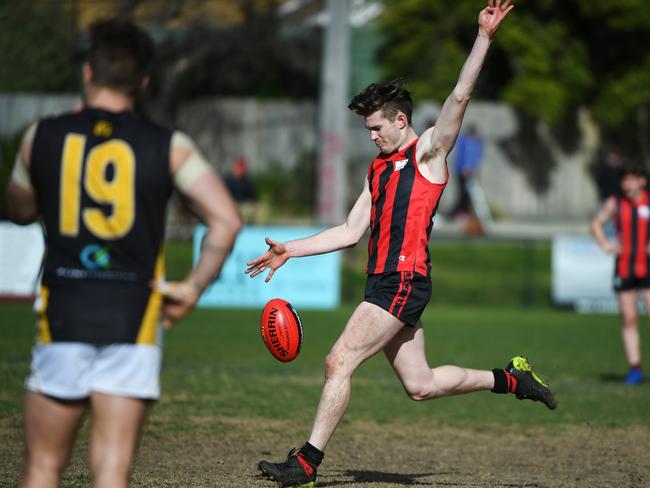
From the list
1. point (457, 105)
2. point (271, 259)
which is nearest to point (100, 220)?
point (271, 259)

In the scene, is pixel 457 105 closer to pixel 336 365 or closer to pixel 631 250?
pixel 336 365

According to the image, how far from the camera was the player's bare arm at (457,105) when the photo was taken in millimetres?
5547

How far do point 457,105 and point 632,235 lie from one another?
Result: 6255 mm

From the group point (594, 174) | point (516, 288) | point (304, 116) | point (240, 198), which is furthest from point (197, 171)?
point (594, 174)

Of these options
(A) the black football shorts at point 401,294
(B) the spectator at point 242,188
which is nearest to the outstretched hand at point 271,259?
(A) the black football shorts at point 401,294

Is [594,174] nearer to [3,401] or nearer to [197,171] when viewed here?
[3,401]

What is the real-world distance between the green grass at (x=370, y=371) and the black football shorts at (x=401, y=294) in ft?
8.86

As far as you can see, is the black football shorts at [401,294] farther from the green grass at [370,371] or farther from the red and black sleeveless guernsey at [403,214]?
the green grass at [370,371]

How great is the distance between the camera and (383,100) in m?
6.09

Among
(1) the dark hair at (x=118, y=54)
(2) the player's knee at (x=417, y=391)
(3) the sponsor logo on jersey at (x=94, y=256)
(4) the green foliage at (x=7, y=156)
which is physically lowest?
(2) the player's knee at (x=417, y=391)

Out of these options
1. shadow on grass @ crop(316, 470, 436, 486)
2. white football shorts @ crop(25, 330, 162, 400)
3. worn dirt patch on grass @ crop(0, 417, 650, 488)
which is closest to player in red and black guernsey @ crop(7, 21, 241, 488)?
white football shorts @ crop(25, 330, 162, 400)

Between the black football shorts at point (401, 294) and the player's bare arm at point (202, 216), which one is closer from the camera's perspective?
the player's bare arm at point (202, 216)

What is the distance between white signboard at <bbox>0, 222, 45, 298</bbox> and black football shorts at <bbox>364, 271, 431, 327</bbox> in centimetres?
1238

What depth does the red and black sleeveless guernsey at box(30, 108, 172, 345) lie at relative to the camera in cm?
392
